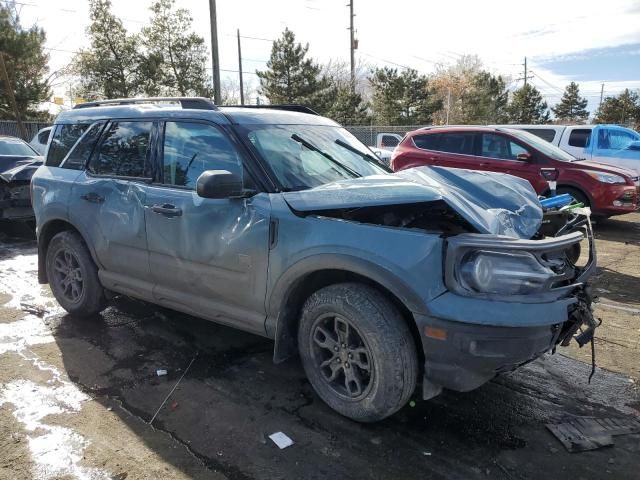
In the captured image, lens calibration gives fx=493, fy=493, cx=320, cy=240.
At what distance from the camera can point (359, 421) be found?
290 centimetres

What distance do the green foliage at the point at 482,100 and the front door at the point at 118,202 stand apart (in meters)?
45.9

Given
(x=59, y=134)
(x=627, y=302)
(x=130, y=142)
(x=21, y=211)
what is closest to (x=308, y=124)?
(x=130, y=142)

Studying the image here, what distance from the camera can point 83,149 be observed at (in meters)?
4.39

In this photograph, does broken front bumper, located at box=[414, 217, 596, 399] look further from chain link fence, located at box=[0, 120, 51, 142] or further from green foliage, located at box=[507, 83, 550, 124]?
green foliage, located at box=[507, 83, 550, 124]

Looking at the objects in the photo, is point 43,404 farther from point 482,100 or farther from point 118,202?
point 482,100

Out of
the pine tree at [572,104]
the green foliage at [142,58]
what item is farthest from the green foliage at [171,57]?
the pine tree at [572,104]

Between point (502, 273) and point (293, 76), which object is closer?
point (502, 273)

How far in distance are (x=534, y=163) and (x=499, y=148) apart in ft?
2.36

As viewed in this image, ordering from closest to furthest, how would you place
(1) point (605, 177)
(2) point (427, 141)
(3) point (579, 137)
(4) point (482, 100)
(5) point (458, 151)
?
(1) point (605, 177) < (5) point (458, 151) < (2) point (427, 141) < (3) point (579, 137) < (4) point (482, 100)

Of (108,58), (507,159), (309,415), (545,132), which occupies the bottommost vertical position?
(309,415)

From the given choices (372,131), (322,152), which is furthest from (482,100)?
(322,152)

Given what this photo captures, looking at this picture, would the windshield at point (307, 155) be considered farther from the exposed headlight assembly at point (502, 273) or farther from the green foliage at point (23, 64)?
the green foliage at point (23, 64)

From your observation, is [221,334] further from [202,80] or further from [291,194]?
[202,80]

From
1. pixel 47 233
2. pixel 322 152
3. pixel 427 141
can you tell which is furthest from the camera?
pixel 427 141
